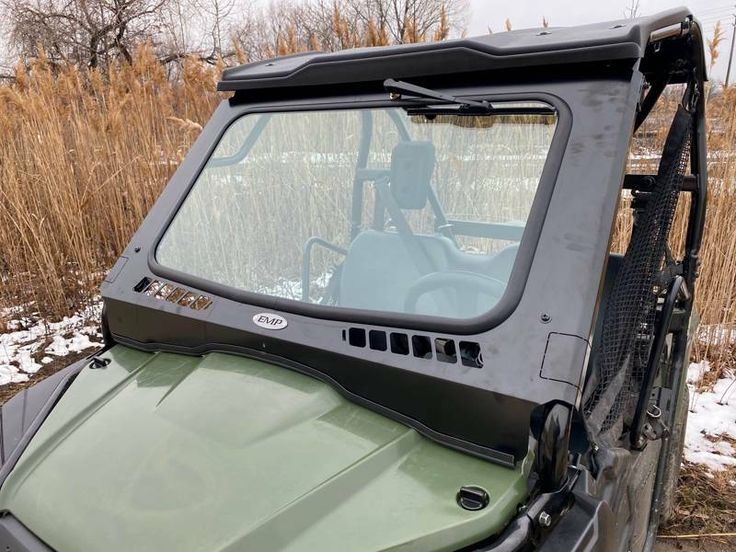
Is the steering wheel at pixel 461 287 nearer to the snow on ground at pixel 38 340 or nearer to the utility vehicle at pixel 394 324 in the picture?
the utility vehicle at pixel 394 324

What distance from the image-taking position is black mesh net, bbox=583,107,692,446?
3.93 feet

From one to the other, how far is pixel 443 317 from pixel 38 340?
3876 millimetres

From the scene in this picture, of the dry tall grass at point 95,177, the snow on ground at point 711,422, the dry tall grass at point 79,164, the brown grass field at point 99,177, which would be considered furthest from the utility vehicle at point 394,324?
the dry tall grass at point 79,164

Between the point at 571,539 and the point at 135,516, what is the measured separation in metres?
0.69

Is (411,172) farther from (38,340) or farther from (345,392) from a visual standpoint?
(38,340)

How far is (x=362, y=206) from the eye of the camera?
1.60 meters

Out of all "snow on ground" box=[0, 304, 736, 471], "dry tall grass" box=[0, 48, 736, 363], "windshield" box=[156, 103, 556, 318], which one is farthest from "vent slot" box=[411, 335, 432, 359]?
"dry tall grass" box=[0, 48, 736, 363]

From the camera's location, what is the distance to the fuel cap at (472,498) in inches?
37.0

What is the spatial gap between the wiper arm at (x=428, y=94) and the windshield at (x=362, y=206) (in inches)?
2.3

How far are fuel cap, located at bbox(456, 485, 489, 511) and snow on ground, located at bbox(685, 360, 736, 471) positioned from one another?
2.41 meters

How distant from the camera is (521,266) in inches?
44.0

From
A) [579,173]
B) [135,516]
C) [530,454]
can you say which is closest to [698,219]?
[579,173]

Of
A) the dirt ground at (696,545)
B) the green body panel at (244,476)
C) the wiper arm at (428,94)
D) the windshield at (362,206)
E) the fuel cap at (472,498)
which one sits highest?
the wiper arm at (428,94)

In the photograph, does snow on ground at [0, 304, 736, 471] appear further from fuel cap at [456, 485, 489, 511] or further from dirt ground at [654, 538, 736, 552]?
fuel cap at [456, 485, 489, 511]
